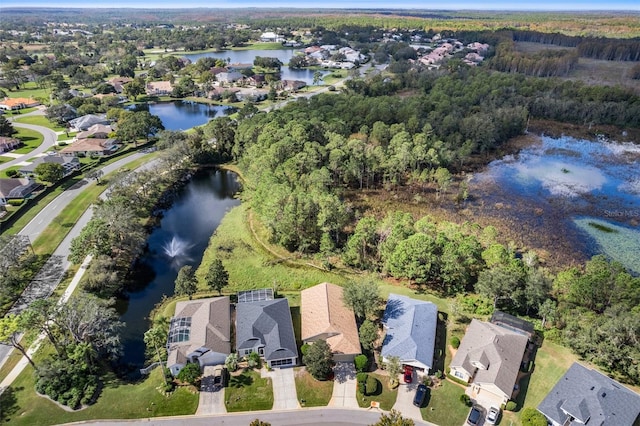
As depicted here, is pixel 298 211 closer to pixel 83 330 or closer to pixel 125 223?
pixel 125 223

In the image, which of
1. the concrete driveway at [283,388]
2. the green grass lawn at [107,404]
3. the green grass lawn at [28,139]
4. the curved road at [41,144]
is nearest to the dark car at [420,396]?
the concrete driveway at [283,388]

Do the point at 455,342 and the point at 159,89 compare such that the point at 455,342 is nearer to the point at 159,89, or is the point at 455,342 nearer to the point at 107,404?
the point at 107,404

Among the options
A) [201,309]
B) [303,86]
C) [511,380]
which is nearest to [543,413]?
[511,380]

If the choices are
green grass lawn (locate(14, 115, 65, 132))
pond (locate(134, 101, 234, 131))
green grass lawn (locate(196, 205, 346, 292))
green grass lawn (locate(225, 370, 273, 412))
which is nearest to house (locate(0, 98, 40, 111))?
green grass lawn (locate(14, 115, 65, 132))

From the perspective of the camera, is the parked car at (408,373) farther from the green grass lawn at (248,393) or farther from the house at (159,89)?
the house at (159,89)

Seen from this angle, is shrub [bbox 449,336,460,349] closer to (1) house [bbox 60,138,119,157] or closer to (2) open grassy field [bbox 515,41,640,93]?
(1) house [bbox 60,138,119,157]
